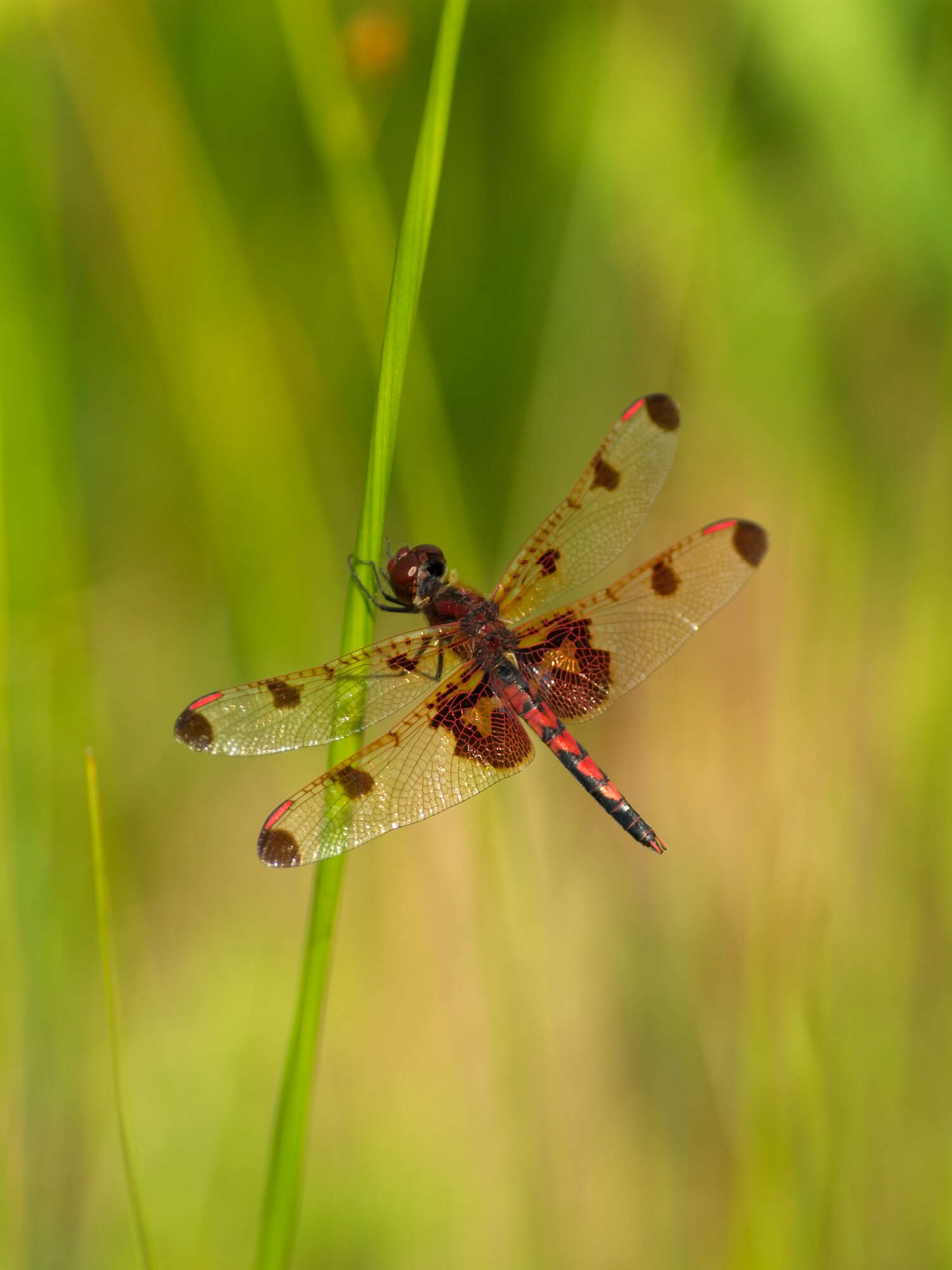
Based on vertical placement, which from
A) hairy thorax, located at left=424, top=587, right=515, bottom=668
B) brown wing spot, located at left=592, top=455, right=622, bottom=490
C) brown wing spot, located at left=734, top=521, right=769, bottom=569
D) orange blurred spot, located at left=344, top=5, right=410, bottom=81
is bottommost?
brown wing spot, located at left=734, top=521, right=769, bottom=569

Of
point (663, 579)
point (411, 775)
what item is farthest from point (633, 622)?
point (411, 775)

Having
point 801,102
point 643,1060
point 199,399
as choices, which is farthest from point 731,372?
point 643,1060

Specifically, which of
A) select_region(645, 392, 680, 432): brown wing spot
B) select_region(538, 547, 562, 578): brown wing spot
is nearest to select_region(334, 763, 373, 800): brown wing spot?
select_region(538, 547, 562, 578): brown wing spot

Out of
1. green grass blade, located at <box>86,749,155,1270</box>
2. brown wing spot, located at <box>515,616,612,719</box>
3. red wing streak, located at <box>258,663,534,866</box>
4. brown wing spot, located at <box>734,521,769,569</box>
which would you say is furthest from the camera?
brown wing spot, located at <box>515,616,612,719</box>

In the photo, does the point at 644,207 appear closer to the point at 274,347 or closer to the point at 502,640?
the point at 274,347

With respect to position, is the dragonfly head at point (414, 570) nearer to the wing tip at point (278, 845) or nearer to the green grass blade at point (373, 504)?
the wing tip at point (278, 845)

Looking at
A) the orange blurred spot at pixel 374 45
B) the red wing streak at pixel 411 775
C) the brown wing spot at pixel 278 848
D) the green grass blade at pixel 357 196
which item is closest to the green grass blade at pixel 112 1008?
the red wing streak at pixel 411 775

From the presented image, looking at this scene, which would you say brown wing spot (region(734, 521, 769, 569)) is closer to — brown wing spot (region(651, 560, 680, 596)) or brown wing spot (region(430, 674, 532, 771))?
brown wing spot (region(651, 560, 680, 596))
